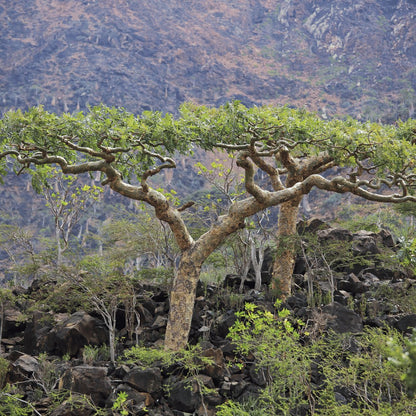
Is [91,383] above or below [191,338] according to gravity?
below

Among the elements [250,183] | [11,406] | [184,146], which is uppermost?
[184,146]

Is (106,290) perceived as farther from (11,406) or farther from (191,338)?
(11,406)

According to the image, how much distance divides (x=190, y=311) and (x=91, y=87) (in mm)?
73448

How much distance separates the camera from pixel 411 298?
342 inches

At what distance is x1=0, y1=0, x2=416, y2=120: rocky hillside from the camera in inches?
2958

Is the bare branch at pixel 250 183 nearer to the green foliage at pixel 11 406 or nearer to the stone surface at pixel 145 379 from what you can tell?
the stone surface at pixel 145 379

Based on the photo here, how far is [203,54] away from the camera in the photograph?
88.9 metres

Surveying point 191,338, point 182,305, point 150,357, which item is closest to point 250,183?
point 182,305

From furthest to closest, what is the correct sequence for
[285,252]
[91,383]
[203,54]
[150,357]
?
[203,54]
[285,252]
[150,357]
[91,383]

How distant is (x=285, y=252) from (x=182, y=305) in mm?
3137

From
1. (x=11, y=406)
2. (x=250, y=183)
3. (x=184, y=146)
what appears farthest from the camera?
(x=250, y=183)

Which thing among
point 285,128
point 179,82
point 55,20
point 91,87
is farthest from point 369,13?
point 285,128

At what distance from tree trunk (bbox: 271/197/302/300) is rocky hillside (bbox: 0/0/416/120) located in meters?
65.4

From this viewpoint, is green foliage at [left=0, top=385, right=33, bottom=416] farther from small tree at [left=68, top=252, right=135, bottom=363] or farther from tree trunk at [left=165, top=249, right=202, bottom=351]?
tree trunk at [left=165, top=249, right=202, bottom=351]
